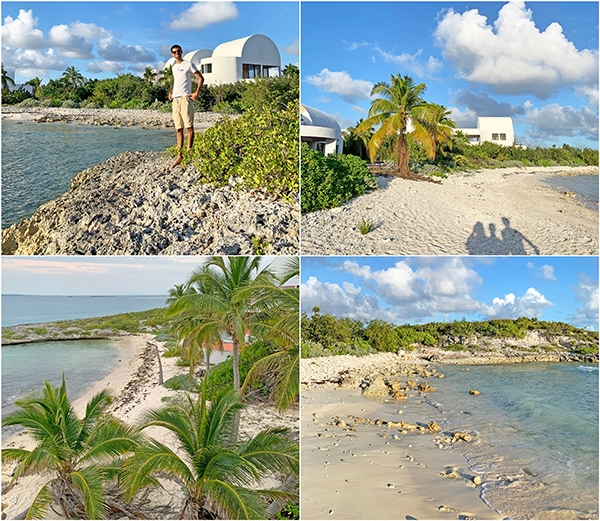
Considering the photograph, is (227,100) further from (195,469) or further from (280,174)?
(195,469)

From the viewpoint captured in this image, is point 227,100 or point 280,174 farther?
point 227,100

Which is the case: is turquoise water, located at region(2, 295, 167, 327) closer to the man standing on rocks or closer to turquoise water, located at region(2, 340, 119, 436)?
turquoise water, located at region(2, 340, 119, 436)

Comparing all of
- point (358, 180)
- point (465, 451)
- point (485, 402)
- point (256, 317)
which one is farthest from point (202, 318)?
point (485, 402)

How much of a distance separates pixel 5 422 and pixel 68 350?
835 cm

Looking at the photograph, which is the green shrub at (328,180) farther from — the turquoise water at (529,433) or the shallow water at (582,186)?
the shallow water at (582,186)

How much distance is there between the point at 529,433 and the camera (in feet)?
33.3

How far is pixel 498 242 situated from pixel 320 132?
9.95 metres

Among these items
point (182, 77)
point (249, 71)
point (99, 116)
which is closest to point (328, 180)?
point (182, 77)

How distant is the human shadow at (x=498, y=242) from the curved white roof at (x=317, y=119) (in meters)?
9.99

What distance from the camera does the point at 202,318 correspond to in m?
7.51

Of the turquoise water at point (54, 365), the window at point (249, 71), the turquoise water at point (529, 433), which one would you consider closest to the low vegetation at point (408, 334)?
the turquoise water at point (529, 433)

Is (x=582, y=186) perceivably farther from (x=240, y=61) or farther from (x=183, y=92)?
(x=240, y=61)

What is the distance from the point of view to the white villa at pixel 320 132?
15328 millimetres

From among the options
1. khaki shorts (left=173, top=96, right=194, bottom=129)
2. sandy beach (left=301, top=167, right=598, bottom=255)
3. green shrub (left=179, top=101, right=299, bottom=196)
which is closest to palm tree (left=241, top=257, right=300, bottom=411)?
sandy beach (left=301, top=167, right=598, bottom=255)
